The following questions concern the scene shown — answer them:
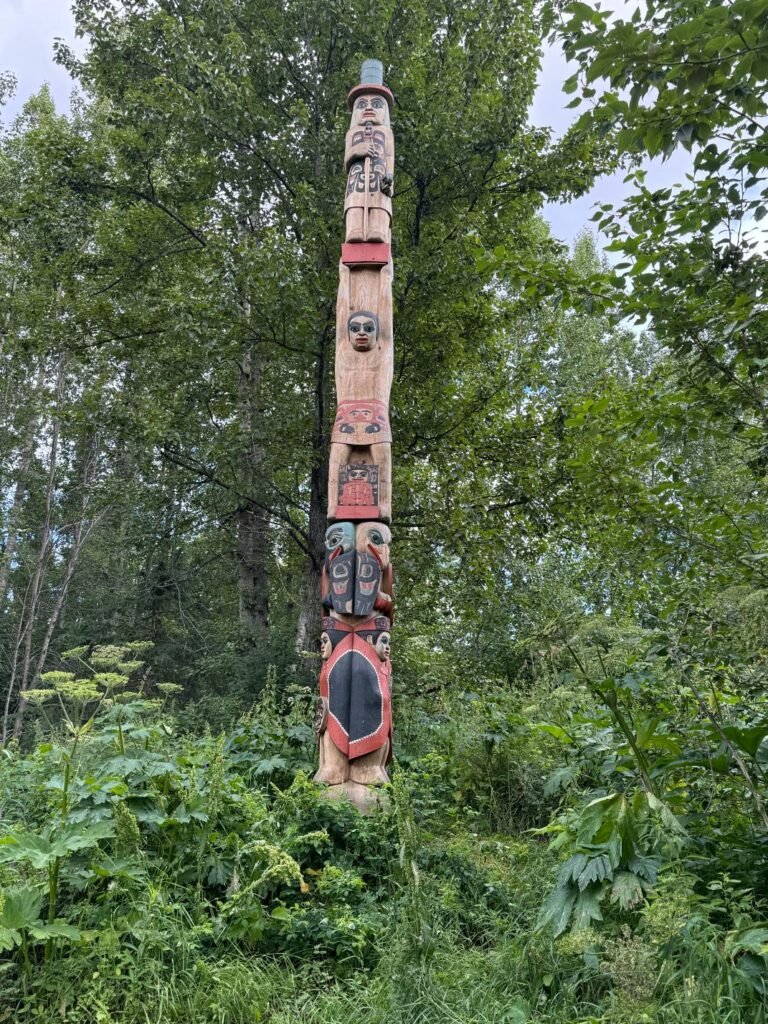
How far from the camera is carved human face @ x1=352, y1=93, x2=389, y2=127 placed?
7543mm

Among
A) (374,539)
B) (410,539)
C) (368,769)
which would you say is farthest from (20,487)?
(368,769)

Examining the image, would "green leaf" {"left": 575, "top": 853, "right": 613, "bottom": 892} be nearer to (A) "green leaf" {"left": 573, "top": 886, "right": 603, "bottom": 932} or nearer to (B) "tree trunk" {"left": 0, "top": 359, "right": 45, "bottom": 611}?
(A) "green leaf" {"left": 573, "top": 886, "right": 603, "bottom": 932}

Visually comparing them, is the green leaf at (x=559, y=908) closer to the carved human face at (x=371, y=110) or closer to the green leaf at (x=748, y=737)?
the green leaf at (x=748, y=737)

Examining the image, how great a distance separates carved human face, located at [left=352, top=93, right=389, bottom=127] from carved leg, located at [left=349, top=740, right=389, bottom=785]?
5919 mm

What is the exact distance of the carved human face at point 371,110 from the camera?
24.7ft

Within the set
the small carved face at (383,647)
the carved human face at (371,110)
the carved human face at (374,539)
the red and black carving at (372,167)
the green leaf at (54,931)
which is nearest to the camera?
the green leaf at (54,931)

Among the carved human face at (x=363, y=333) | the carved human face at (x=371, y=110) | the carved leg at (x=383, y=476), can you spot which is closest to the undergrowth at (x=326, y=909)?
the carved leg at (x=383, y=476)

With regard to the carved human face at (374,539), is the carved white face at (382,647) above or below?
below

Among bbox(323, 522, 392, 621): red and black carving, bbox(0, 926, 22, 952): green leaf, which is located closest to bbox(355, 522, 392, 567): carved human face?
bbox(323, 522, 392, 621): red and black carving

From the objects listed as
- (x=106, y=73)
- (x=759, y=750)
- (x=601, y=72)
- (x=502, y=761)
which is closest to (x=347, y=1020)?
(x=759, y=750)

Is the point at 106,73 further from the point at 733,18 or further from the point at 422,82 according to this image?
the point at 733,18

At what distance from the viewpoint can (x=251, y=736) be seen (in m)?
5.83

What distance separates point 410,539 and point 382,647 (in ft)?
15.5

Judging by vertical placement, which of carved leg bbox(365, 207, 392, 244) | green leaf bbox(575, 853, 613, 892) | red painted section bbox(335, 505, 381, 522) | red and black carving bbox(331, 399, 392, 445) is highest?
carved leg bbox(365, 207, 392, 244)
